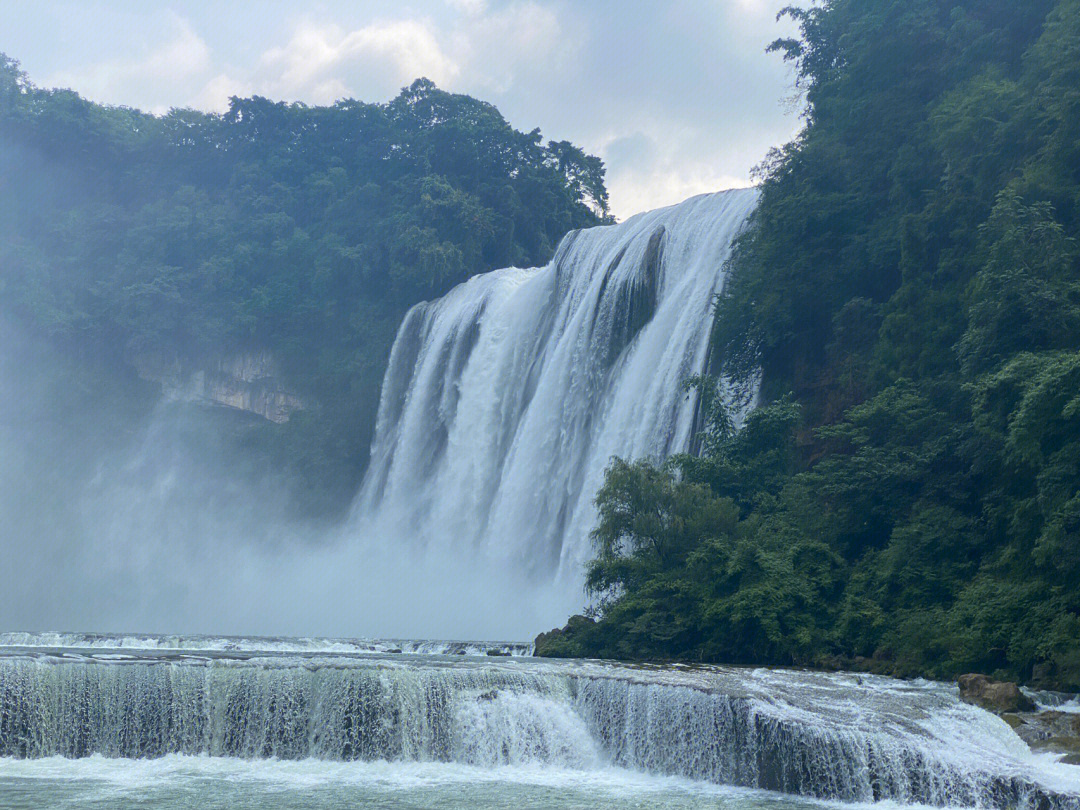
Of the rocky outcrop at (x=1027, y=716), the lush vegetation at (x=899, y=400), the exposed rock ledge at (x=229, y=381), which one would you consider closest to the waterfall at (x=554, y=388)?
the lush vegetation at (x=899, y=400)

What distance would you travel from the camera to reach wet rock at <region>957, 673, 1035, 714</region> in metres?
16.5

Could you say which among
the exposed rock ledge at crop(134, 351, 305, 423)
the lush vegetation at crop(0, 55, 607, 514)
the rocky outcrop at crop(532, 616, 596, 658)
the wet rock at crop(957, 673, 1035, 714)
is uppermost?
the lush vegetation at crop(0, 55, 607, 514)

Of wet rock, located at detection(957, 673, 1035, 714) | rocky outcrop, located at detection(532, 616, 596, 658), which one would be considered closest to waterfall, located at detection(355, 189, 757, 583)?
rocky outcrop, located at detection(532, 616, 596, 658)

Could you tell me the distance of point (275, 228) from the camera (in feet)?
192

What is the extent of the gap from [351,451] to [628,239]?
1935cm

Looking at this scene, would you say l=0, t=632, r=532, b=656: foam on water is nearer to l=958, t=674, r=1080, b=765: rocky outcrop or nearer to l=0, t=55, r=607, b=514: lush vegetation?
l=958, t=674, r=1080, b=765: rocky outcrop

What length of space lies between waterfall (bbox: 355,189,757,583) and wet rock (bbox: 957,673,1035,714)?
13.8 meters

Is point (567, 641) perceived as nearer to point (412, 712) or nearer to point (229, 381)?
point (412, 712)

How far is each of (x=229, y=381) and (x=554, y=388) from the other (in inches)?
918

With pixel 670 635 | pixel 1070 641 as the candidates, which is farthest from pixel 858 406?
pixel 1070 641

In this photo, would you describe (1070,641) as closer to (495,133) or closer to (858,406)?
(858,406)

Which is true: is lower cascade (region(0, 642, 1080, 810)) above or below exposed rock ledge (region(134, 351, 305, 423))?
below

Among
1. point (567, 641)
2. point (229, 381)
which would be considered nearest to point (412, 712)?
point (567, 641)

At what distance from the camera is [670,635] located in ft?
77.8
